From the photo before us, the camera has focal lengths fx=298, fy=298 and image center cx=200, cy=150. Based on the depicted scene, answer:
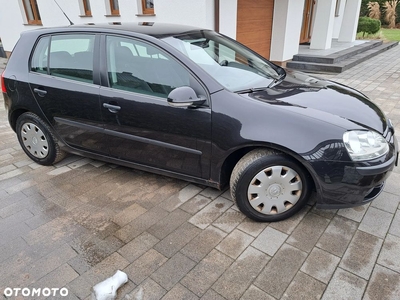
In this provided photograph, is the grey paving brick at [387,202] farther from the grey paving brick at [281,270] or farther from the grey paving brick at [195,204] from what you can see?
the grey paving brick at [195,204]

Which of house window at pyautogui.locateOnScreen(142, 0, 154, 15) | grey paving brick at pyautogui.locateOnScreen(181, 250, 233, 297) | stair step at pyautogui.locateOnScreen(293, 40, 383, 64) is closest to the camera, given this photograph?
grey paving brick at pyautogui.locateOnScreen(181, 250, 233, 297)

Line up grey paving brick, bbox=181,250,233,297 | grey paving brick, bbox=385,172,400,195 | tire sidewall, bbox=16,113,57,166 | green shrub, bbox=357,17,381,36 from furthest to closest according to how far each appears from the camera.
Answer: green shrub, bbox=357,17,381,36 → tire sidewall, bbox=16,113,57,166 → grey paving brick, bbox=385,172,400,195 → grey paving brick, bbox=181,250,233,297

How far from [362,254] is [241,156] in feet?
3.75

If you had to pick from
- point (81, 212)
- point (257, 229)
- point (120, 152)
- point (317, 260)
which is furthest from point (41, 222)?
point (317, 260)

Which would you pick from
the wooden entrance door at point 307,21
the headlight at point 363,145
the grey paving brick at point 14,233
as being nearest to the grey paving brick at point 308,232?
the headlight at point 363,145

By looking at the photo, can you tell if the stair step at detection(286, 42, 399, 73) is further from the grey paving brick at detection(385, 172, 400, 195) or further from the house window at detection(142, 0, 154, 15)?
the grey paving brick at detection(385, 172, 400, 195)

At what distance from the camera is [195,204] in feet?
9.05

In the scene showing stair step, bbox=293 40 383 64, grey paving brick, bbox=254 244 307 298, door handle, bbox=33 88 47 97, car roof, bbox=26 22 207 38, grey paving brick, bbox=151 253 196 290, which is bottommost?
grey paving brick, bbox=151 253 196 290

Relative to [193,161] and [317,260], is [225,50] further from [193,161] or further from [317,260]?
[317,260]

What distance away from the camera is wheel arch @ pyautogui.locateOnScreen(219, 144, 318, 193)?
2189 millimetres

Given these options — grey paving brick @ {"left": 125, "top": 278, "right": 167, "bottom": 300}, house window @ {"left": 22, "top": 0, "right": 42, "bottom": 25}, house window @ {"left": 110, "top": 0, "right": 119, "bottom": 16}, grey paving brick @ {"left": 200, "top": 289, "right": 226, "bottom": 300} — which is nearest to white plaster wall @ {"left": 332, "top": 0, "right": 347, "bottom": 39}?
house window @ {"left": 110, "top": 0, "right": 119, "bottom": 16}

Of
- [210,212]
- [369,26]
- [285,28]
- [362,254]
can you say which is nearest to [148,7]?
[285,28]

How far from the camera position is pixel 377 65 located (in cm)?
883

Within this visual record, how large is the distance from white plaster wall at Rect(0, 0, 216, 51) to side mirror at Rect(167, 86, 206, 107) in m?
4.16
